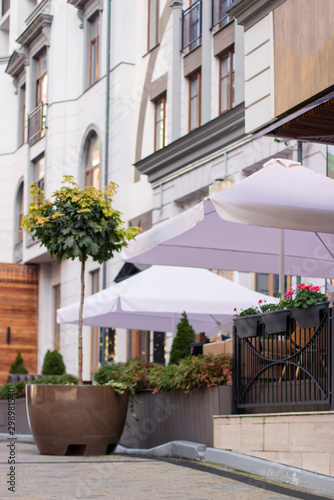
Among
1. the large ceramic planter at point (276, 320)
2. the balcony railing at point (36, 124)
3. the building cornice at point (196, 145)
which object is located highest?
the balcony railing at point (36, 124)

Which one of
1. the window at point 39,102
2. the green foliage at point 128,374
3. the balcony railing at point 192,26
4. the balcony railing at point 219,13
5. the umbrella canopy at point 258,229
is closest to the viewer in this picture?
the umbrella canopy at point 258,229

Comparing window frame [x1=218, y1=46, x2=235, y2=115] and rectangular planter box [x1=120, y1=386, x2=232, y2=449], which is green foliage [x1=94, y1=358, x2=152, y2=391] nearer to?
rectangular planter box [x1=120, y1=386, x2=232, y2=449]

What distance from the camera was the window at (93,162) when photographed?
1005 inches

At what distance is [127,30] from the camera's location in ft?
79.3

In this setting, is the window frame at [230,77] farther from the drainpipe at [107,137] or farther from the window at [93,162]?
the window at [93,162]

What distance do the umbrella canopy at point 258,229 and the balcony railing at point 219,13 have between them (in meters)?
7.95

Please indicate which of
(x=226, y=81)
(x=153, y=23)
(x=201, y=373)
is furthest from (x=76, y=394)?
(x=153, y=23)

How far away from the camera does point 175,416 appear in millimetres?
11203

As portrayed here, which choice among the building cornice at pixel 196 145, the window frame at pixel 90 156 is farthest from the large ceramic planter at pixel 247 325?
the window frame at pixel 90 156

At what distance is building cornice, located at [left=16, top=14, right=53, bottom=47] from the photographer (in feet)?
93.8

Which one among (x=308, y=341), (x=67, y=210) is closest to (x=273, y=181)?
(x=308, y=341)

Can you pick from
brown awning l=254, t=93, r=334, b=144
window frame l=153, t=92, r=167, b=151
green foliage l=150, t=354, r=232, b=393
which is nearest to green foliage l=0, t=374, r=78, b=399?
green foliage l=150, t=354, r=232, b=393

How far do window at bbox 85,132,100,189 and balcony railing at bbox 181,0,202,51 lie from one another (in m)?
5.33

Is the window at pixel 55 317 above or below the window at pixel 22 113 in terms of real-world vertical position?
below
